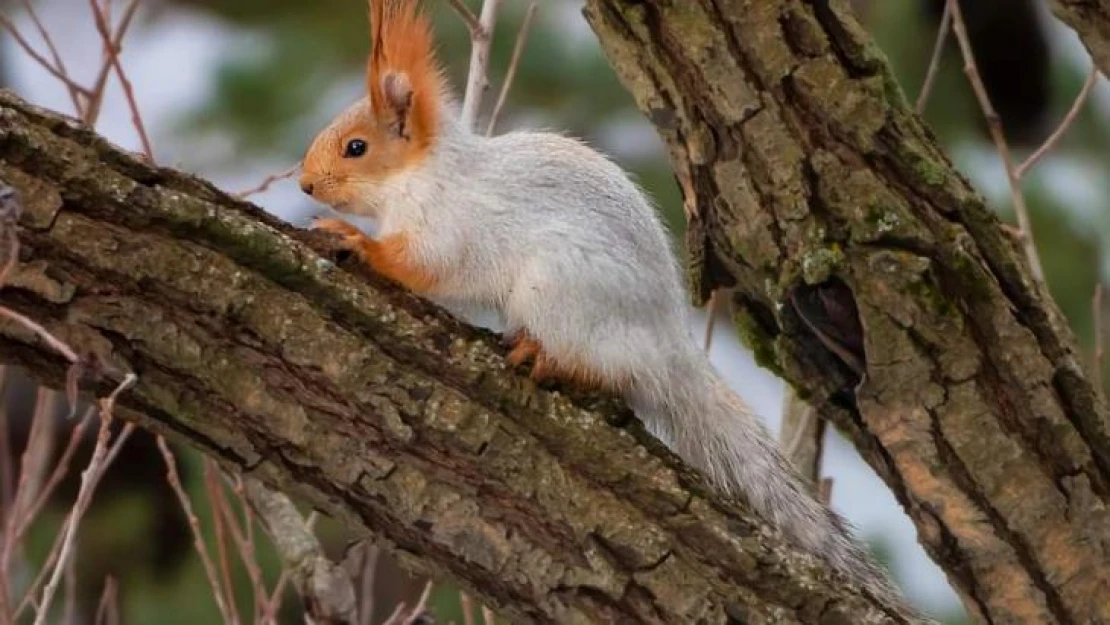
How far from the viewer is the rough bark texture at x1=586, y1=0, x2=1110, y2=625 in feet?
6.72

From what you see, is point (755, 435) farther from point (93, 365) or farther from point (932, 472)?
point (93, 365)

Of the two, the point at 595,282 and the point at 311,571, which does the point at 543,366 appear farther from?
the point at 311,571

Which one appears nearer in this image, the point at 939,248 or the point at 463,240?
the point at 939,248

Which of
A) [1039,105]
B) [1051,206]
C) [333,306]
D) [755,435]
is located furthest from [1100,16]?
[1039,105]

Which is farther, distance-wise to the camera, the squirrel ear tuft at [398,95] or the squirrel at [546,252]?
the squirrel ear tuft at [398,95]

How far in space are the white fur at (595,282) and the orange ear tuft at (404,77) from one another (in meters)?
0.05

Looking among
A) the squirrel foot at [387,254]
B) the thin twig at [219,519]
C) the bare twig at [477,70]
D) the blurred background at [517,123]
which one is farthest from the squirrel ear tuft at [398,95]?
the blurred background at [517,123]

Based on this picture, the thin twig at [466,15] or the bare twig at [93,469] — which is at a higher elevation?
the thin twig at [466,15]

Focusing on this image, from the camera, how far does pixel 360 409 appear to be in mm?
2021

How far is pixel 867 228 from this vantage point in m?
2.04

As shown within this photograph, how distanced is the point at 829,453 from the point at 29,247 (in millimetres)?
3983

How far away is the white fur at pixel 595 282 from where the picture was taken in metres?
2.33

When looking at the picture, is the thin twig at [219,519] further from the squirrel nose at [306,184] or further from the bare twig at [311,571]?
the squirrel nose at [306,184]

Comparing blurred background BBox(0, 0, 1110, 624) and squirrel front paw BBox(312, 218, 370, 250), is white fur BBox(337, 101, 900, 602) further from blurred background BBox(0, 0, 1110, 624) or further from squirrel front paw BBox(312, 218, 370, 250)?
blurred background BBox(0, 0, 1110, 624)
